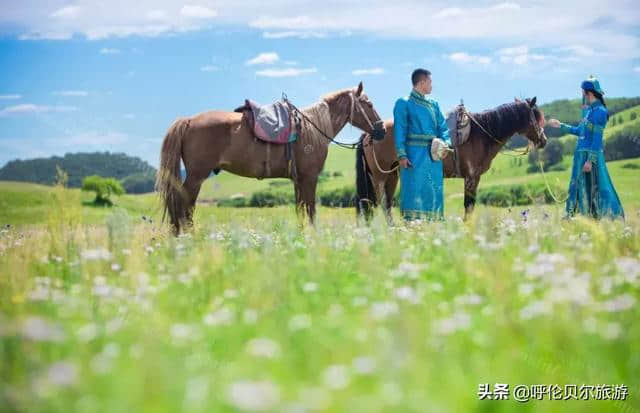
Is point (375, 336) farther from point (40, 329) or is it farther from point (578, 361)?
point (40, 329)

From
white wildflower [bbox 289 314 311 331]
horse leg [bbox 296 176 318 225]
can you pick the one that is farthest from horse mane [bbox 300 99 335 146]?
white wildflower [bbox 289 314 311 331]

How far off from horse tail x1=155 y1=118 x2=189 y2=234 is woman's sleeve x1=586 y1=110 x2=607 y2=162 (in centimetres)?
611

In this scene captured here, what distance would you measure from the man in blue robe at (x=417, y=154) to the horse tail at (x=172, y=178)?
322 centimetres

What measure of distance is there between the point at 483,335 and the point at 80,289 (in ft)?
9.16

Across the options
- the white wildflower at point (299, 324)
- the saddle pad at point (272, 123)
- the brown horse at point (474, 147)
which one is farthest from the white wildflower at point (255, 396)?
the brown horse at point (474, 147)

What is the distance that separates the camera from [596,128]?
10305 mm

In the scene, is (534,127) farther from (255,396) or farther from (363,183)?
(255,396)

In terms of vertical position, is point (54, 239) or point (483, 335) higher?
point (54, 239)

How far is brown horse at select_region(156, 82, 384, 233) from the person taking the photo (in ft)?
33.6

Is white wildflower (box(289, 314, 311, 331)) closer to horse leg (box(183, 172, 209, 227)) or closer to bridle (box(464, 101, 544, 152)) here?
horse leg (box(183, 172, 209, 227))

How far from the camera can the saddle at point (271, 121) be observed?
10.7m

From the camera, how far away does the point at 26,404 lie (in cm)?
289

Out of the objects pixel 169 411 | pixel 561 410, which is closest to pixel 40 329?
pixel 169 411

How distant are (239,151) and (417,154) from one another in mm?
2797
